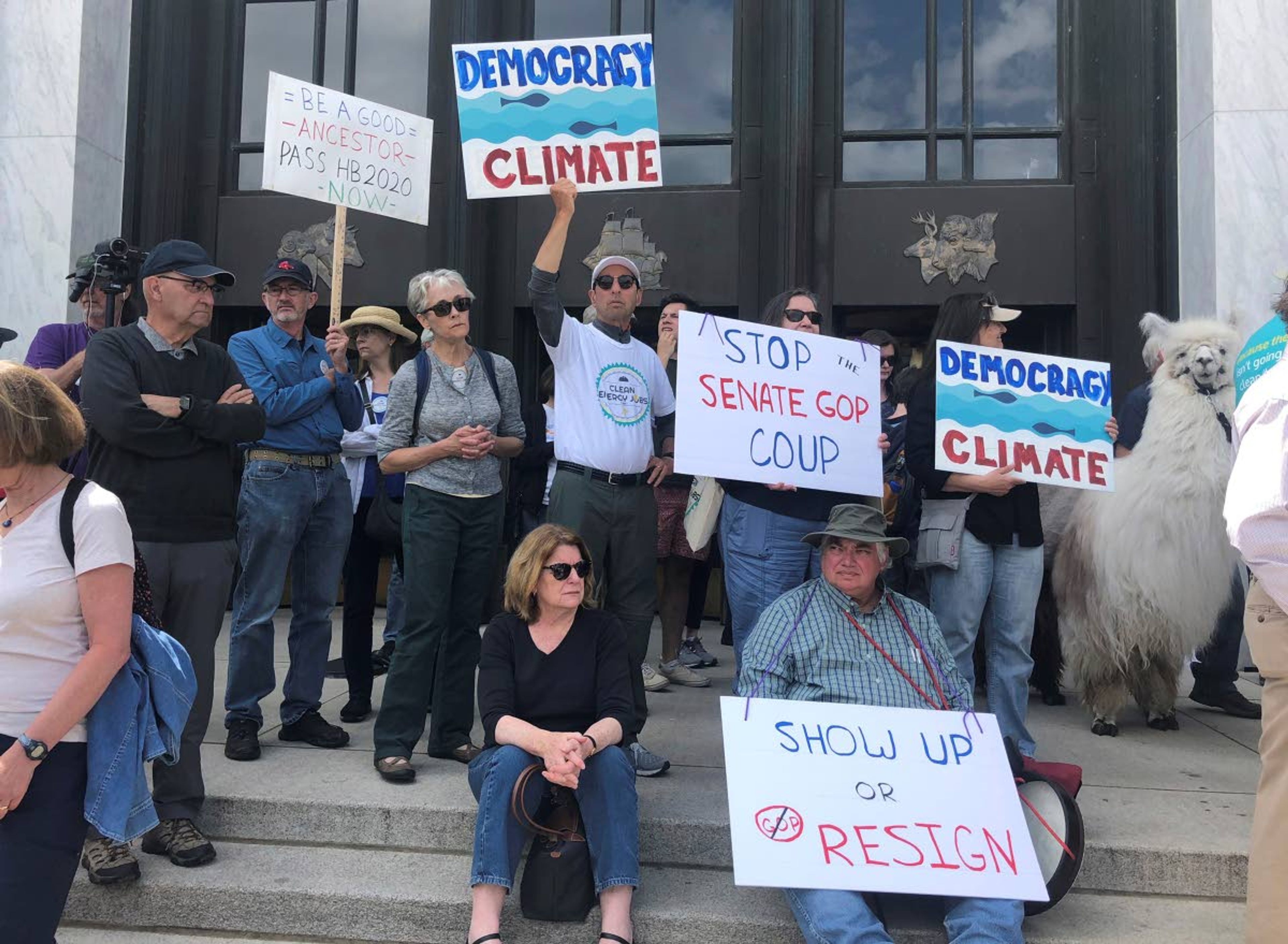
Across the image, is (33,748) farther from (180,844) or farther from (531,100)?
(531,100)

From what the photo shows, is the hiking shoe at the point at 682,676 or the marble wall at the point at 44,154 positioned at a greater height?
the marble wall at the point at 44,154

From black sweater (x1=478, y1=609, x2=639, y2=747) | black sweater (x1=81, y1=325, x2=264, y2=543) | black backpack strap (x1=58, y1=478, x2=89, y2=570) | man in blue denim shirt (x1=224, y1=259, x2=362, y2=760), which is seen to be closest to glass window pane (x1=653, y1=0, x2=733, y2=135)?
man in blue denim shirt (x1=224, y1=259, x2=362, y2=760)

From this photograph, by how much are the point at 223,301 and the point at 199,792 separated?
5462mm

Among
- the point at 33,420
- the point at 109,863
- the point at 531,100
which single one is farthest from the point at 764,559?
the point at 33,420

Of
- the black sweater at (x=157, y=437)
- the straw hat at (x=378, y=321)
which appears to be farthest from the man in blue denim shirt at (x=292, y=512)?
the straw hat at (x=378, y=321)

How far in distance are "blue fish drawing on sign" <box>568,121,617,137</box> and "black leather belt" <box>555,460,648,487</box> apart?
1.45 m

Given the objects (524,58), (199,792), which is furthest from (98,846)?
(524,58)

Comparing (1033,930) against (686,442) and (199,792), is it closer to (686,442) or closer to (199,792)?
(686,442)

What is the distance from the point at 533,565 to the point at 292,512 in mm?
1494

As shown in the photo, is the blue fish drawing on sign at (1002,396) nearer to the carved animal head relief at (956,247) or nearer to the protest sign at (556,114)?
the protest sign at (556,114)

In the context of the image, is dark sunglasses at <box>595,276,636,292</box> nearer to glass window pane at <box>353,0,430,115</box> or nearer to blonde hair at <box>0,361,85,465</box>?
Result: blonde hair at <box>0,361,85,465</box>

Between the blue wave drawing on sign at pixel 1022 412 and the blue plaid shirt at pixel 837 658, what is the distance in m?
1.05

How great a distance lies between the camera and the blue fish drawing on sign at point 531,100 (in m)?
4.69

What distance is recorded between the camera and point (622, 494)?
176 inches
